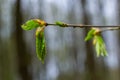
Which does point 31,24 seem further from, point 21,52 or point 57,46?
point 57,46

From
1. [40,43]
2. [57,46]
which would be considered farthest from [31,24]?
[57,46]

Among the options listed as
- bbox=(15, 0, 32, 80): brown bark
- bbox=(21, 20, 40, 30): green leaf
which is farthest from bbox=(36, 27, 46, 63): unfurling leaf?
bbox=(15, 0, 32, 80): brown bark

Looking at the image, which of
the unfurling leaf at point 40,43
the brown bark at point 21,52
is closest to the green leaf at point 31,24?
the unfurling leaf at point 40,43

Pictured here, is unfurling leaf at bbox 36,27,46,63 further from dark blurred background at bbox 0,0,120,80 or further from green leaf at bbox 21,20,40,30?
dark blurred background at bbox 0,0,120,80

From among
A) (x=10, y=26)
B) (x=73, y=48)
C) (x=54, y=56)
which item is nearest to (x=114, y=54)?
(x=73, y=48)

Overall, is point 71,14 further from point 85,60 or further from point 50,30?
point 85,60

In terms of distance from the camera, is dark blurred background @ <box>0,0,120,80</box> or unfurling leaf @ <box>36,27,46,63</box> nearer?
unfurling leaf @ <box>36,27,46,63</box>

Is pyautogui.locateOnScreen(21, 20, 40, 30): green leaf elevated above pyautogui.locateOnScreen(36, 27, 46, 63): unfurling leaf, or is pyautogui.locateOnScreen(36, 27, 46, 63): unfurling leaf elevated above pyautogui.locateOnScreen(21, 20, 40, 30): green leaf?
pyautogui.locateOnScreen(21, 20, 40, 30): green leaf

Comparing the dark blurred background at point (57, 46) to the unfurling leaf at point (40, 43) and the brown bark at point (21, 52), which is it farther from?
the unfurling leaf at point (40, 43)
